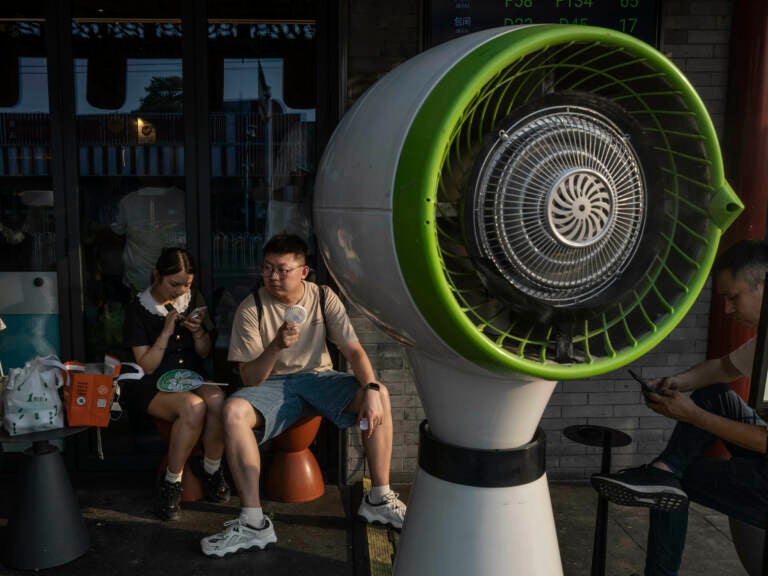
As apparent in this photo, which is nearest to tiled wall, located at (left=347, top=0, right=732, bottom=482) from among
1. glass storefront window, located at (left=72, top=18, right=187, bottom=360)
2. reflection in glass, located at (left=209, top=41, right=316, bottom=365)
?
reflection in glass, located at (left=209, top=41, right=316, bottom=365)

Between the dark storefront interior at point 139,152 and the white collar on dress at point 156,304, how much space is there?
376 millimetres

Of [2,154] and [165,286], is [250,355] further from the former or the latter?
[2,154]

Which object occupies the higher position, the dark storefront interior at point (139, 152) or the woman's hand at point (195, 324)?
the dark storefront interior at point (139, 152)

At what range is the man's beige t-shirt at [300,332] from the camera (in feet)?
11.7

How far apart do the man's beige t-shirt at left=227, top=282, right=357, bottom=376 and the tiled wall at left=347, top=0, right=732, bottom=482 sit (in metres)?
0.32

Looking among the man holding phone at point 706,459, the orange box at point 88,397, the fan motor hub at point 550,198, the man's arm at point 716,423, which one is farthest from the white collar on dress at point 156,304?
the fan motor hub at point 550,198

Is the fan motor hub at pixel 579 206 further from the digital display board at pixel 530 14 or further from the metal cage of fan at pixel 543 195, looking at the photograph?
the digital display board at pixel 530 14

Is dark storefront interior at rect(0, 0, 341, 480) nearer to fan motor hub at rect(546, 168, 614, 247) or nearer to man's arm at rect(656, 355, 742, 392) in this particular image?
man's arm at rect(656, 355, 742, 392)

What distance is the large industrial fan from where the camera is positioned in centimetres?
149

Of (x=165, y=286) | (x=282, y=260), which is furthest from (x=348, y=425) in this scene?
(x=165, y=286)

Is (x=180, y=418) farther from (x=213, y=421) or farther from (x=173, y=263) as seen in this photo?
(x=173, y=263)

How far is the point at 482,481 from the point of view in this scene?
1.82 metres

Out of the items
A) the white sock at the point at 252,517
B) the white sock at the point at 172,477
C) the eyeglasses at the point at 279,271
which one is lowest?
the white sock at the point at 252,517

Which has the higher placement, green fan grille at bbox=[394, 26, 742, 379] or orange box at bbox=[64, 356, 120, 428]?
green fan grille at bbox=[394, 26, 742, 379]
